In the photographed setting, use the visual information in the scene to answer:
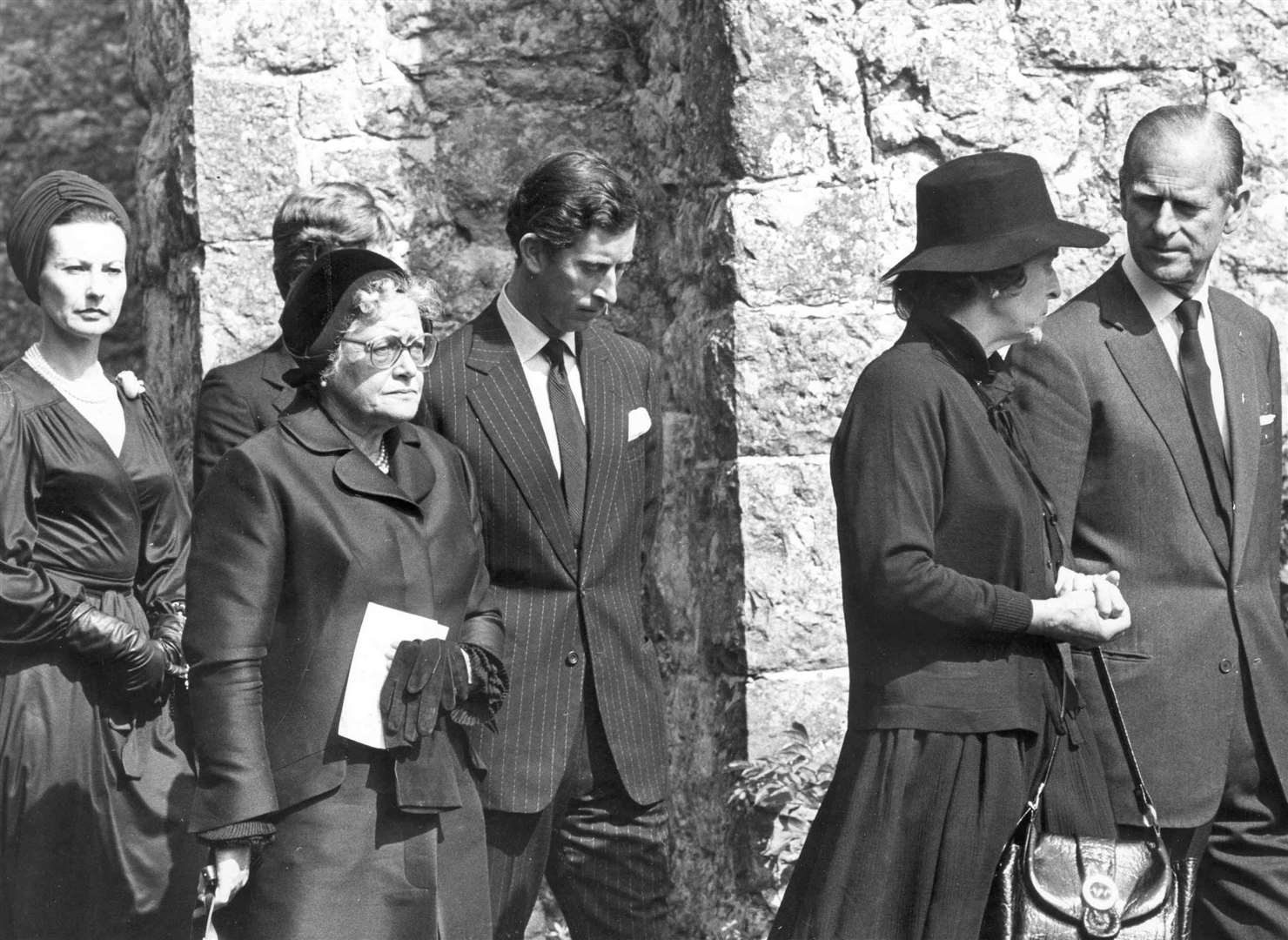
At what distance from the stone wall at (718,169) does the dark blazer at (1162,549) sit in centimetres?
105

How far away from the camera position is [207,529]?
343 cm

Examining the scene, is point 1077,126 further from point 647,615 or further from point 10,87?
point 10,87

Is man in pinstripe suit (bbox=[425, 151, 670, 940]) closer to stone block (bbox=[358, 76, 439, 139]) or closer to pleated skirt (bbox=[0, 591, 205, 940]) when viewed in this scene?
pleated skirt (bbox=[0, 591, 205, 940])

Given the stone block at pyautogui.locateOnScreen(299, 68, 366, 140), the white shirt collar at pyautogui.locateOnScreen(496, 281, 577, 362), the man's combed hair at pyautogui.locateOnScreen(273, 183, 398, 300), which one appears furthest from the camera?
the stone block at pyautogui.locateOnScreen(299, 68, 366, 140)

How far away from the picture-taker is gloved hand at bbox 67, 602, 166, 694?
4.18 metres

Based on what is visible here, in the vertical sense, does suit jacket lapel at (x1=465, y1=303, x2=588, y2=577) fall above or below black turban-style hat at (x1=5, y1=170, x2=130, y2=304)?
below

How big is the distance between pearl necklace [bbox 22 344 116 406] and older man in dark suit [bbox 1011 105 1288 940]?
2081 millimetres

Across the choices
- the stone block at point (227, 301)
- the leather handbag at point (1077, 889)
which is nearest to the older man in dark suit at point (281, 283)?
the stone block at point (227, 301)

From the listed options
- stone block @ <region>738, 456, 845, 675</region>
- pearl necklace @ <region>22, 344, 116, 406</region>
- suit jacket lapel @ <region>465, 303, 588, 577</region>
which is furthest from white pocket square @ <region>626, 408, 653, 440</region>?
pearl necklace @ <region>22, 344, 116, 406</region>

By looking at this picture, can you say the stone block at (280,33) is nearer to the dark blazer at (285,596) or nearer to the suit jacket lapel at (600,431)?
the suit jacket lapel at (600,431)

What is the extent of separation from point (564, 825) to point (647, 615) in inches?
47.9

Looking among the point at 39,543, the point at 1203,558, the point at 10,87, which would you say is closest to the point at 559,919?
the point at 39,543

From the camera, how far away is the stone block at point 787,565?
15.9 feet

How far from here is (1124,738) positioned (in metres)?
3.72
